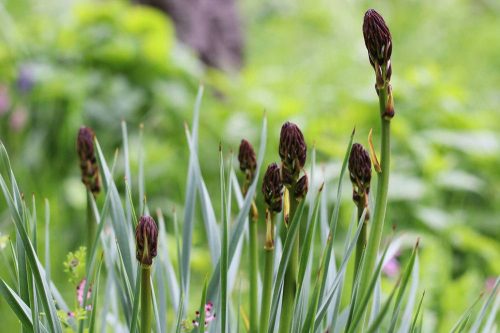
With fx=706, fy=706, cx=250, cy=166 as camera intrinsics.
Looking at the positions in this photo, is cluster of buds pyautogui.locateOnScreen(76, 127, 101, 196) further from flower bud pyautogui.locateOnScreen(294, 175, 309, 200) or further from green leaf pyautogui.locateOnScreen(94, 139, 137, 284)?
flower bud pyautogui.locateOnScreen(294, 175, 309, 200)

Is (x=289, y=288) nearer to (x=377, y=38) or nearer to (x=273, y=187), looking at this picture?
(x=273, y=187)

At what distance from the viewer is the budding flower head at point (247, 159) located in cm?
87

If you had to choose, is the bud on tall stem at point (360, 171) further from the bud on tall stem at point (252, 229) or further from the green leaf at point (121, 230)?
the green leaf at point (121, 230)

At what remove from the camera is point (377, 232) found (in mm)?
741

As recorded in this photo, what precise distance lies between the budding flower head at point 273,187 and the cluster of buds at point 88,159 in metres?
0.27

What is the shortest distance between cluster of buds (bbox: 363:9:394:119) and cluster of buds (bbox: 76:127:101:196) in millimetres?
392

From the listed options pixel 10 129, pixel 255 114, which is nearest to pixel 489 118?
pixel 255 114

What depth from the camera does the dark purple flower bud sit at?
0.68 meters

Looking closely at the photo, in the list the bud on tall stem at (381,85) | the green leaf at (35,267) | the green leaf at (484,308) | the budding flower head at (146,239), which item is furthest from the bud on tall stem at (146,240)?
the green leaf at (484,308)

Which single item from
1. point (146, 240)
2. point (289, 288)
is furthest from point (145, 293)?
point (289, 288)

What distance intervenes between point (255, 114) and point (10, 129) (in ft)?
3.34

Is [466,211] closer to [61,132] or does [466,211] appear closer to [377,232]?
[61,132]

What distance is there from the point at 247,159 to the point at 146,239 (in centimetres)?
26

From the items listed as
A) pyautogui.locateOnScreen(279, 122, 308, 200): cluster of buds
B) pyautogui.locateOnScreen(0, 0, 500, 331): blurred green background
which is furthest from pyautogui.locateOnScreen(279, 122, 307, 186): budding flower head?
pyautogui.locateOnScreen(0, 0, 500, 331): blurred green background
